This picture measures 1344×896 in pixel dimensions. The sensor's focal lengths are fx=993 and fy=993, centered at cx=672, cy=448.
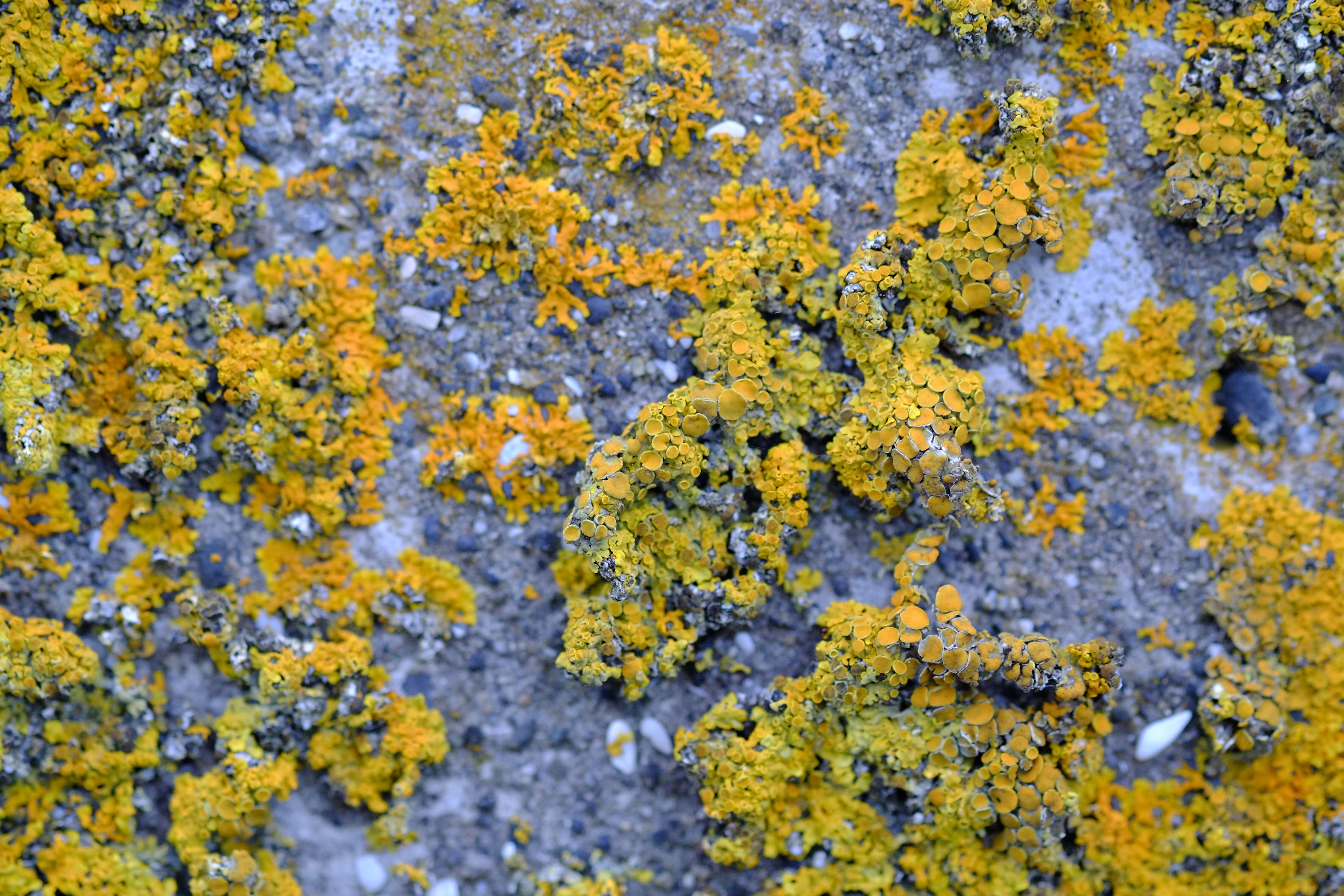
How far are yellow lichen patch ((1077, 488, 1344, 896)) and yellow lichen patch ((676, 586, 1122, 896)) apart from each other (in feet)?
0.72

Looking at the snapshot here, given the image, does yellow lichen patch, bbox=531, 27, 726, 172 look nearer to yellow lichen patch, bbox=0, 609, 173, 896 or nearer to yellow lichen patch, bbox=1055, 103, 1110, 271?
yellow lichen patch, bbox=1055, 103, 1110, 271

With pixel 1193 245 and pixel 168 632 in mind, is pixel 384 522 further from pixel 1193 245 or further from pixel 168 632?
pixel 1193 245

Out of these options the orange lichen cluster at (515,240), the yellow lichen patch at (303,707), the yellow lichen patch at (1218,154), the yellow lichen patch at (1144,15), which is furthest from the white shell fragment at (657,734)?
the yellow lichen patch at (1144,15)

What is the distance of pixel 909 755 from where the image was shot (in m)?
2.60

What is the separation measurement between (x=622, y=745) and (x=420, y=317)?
51.9 inches

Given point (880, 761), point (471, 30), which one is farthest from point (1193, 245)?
point (471, 30)

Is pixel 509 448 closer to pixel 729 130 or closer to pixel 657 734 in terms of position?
pixel 657 734

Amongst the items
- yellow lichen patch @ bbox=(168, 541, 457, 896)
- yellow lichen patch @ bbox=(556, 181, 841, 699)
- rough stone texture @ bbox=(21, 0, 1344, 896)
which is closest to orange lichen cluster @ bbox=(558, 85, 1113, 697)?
yellow lichen patch @ bbox=(556, 181, 841, 699)

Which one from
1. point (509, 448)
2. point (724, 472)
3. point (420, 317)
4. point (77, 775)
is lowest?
point (77, 775)

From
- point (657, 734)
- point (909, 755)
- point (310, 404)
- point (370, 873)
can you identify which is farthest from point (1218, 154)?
point (370, 873)

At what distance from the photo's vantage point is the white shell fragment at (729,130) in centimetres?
273

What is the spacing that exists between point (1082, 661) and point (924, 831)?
24.5 inches

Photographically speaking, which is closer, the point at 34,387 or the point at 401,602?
the point at 34,387

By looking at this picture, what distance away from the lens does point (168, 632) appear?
8.96 ft
